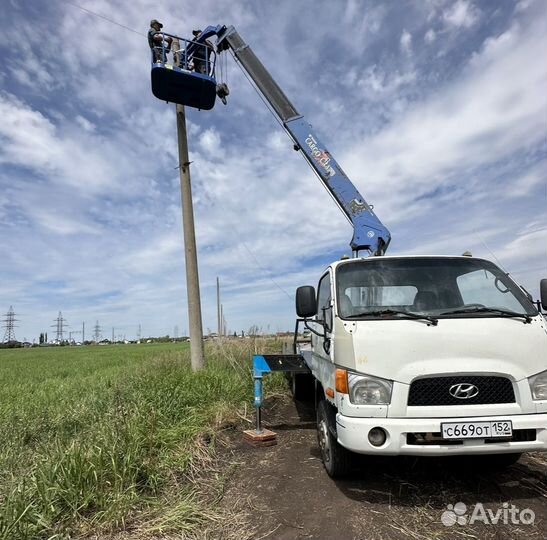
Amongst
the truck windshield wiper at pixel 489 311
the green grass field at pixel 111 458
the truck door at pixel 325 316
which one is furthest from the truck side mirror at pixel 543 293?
the green grass field at pixel 111 458

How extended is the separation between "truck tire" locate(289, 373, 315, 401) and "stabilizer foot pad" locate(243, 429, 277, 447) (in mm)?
1715

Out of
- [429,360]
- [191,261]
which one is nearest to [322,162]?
[191,261]

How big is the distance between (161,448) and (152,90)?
7.48 metres

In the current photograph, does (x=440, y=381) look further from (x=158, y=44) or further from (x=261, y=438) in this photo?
(x=158, y=44)

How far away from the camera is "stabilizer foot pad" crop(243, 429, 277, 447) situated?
5.25m

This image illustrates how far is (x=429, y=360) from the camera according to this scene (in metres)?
3.44

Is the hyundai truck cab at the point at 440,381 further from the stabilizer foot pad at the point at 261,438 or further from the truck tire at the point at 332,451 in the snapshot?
the stabilizer foot pad at the point at 261,438

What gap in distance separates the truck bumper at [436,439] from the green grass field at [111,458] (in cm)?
155

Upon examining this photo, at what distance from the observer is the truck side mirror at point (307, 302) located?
442cm

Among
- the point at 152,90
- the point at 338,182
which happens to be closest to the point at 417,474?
the point at 338,182

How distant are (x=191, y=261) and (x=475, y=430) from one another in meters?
7.63

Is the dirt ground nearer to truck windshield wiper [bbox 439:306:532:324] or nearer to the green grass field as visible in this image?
the green grass field

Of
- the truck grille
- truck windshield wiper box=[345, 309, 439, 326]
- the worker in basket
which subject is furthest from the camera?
the worker in basket

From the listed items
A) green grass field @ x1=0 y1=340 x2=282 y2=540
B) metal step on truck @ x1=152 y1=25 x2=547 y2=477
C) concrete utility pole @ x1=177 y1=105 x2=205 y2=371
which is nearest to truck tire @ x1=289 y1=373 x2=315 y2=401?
green grass field @ x1=0 y1=340 x2=282 y2=540
